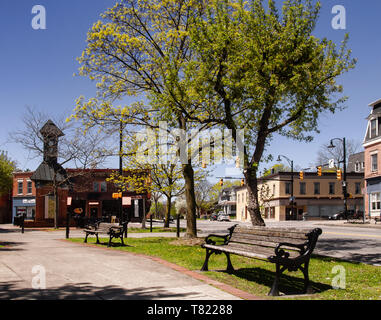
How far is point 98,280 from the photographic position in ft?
25.3

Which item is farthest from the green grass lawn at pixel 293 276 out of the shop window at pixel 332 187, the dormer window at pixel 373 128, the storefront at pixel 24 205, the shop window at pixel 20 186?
the shop window at pixel 332 187

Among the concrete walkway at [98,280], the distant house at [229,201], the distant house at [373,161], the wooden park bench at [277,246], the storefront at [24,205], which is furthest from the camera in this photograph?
the distant house at [229,201]

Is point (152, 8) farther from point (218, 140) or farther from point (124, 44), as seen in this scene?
point (218, 140)

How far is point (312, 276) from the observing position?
881 cm

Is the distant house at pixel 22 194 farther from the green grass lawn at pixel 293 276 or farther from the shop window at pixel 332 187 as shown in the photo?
the green grass lawn at pixel 293 276

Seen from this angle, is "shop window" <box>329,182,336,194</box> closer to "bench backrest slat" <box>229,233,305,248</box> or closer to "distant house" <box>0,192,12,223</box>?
"distant house" <box>0,192,12,223</box>

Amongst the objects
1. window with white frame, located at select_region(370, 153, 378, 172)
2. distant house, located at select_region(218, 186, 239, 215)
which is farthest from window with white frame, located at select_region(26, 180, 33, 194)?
distant house, located at select_region(218, 186, 239, 215)

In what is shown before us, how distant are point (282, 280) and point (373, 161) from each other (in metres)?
41.7

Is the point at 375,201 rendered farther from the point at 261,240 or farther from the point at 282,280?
the point at 261,240

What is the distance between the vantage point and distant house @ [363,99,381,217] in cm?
4394

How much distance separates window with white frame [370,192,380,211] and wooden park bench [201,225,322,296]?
40780mm

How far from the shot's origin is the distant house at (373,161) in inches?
1730

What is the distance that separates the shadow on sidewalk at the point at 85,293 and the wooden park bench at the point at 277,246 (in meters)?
1.44

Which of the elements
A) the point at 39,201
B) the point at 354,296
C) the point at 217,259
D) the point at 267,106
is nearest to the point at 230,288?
the point at 354,296
